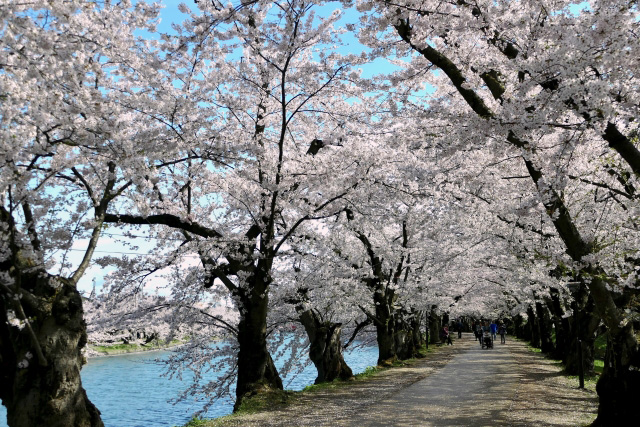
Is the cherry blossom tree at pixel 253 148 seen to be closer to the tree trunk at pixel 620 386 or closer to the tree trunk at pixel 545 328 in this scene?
the tree trunk at pixel 620 386

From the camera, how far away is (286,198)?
959 cm

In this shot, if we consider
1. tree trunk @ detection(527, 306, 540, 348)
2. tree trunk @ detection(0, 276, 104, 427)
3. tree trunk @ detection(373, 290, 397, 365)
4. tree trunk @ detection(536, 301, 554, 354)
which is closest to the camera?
tree trunk @ detection(0, 276, 104, 427)

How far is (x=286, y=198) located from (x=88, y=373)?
2624 centimetres

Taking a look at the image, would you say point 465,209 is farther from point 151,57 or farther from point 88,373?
point 88,373

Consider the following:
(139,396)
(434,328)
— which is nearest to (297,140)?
(139,396)

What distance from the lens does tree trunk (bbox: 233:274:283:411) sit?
31.9 feet

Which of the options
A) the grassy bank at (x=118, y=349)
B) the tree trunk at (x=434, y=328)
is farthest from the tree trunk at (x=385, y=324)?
the grassy bank at (x=118, y=349)

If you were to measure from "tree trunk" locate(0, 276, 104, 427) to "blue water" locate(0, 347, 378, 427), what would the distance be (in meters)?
7.54

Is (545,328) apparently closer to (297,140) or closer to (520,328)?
(297,140)

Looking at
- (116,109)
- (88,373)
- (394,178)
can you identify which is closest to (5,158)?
(116,109)

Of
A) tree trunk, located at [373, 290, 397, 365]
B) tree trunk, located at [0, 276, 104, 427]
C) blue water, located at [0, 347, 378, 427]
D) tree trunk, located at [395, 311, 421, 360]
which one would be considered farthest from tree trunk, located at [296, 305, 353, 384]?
tree trunk, located at [0, 276, 104, 427]

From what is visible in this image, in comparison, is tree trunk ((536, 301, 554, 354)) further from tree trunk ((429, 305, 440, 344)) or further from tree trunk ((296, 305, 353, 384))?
tree trunk ((296, 305, 353, 384))

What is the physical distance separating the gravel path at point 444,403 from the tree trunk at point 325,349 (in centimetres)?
111

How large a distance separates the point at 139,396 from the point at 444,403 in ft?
54.9
